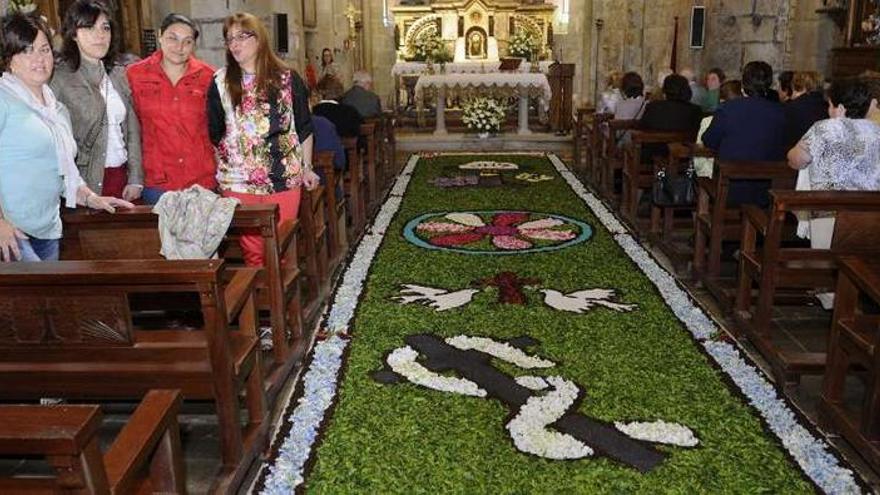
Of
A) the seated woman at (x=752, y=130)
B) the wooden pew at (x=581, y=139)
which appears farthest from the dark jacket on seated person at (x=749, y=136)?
the wooden pew at (x=581, y=139)

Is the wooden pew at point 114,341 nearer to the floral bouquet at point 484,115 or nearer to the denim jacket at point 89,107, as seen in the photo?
the denim jacket at point 89,107

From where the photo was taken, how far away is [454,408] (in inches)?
140

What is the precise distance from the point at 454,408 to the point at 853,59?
26.9 feet

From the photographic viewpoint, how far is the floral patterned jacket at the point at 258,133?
3994 millimetres

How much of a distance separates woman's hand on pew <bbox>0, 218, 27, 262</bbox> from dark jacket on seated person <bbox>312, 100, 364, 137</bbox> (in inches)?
183

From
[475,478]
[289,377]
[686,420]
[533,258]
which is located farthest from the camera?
[533,258]

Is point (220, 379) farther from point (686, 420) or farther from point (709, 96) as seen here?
point (709, 96)

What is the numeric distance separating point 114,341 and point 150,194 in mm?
1622

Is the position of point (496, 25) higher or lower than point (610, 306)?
higher

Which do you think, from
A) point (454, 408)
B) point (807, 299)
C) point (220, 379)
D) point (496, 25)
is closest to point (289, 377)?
point (454, 408)

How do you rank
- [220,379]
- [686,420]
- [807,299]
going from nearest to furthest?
[220,379] < [686,420] < [807,299]

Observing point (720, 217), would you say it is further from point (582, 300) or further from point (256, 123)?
point (256, 123)

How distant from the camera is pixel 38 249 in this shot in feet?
11.0

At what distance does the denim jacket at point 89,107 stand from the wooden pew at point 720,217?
11.4 feet
